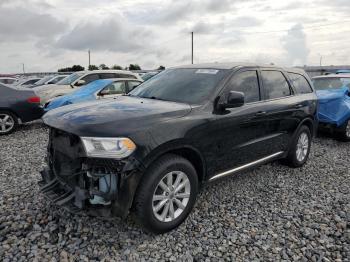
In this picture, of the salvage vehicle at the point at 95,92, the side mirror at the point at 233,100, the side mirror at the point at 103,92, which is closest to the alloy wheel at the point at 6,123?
the salvage vehicle at the point at 95,92

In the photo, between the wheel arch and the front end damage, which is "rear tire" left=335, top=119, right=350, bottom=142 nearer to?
the wheel arch

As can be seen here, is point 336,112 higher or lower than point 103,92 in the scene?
lower

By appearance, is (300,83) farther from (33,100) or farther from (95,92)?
(33,100)

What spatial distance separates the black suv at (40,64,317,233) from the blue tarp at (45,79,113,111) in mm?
4502

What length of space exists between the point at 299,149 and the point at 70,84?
28.0 feet

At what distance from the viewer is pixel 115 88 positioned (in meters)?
9.45

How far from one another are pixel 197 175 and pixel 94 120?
4.31 feet

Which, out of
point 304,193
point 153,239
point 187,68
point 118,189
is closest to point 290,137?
point 304,193

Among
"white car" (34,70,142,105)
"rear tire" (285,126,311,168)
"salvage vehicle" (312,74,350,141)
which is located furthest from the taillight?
"salvage vehicle" (312,74,350,141)

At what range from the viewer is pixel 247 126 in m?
4.00

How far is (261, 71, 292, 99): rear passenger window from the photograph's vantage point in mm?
4543

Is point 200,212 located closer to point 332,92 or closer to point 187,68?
point 187,68

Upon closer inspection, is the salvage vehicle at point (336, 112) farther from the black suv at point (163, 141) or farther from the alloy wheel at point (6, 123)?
the alloy wheel at point (6, 123)

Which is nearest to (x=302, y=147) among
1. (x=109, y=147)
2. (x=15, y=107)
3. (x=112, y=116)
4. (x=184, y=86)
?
(x=184, y=86)
